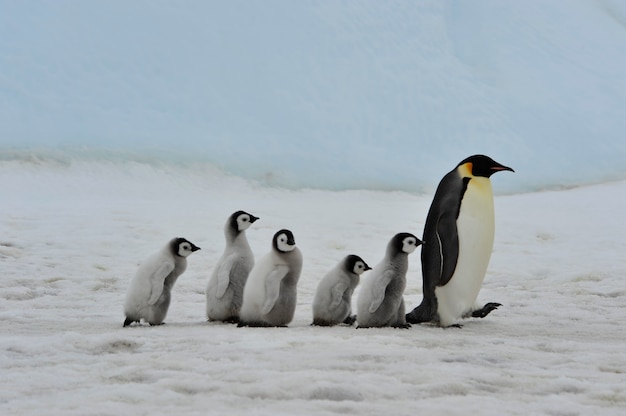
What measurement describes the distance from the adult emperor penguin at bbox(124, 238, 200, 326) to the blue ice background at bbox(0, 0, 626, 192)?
23.7 ft

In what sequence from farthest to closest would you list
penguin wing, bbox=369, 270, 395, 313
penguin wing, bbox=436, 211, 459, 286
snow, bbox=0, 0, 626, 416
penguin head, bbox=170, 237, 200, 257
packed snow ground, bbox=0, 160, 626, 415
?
penguin wing, bbox=436, 211, 459, 286, penguin head, bbox=170, 237, 200, 257, penguin wing, bbox=369, 270, 395, 313, snow, bbox=0, 0, 626, 416, packed snow ground, bbox=0, 160, 626, 415

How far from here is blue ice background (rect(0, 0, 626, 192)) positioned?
12375mm

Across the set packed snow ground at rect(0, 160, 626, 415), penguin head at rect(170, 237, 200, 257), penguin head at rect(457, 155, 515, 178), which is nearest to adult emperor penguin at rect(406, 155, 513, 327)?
penguin head at rect(457, 155, 515, 178)

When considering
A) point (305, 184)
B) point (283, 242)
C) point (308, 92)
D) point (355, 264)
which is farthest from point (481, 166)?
point (308, 92)

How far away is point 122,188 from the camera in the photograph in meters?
10.9

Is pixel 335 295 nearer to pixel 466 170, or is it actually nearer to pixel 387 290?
pixel 387 290

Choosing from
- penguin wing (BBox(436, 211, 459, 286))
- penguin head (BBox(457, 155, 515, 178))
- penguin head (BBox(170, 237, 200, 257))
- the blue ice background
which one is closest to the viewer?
penguin head (BBox(170, 237, 200, 257))

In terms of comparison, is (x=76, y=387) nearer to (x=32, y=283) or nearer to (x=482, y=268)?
(x=482, y=268)

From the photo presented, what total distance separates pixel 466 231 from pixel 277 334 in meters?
1.27

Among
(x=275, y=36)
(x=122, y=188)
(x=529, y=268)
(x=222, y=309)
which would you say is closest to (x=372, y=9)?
(x=275, y=36)

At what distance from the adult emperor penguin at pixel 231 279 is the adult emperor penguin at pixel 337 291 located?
387 mm

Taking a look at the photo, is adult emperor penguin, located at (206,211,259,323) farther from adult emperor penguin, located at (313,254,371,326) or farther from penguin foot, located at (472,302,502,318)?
penguin foot, located at (472,302,502,318)

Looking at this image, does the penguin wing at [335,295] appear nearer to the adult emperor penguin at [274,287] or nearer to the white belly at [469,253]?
the adult emperor penguin at [274,287]

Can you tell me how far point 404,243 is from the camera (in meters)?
4.51
